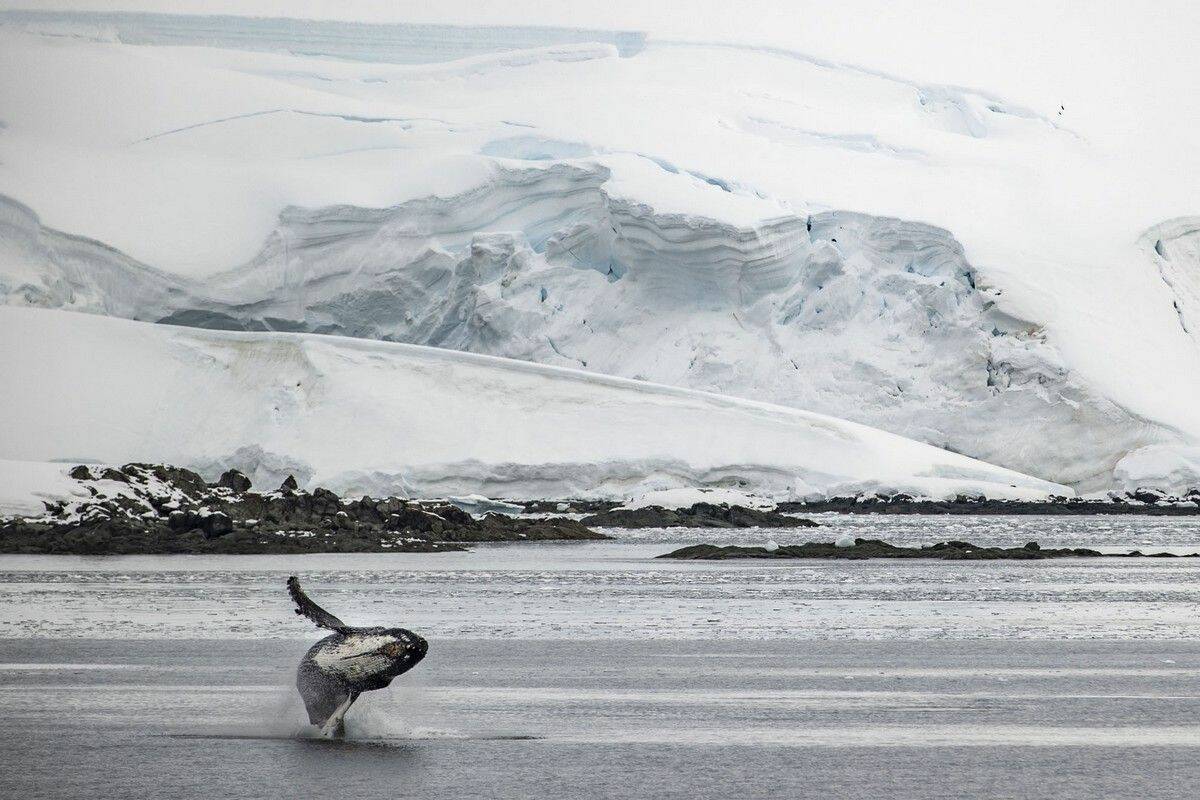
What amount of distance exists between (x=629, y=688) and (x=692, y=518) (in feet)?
49.3

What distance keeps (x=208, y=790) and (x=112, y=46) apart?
113 feet

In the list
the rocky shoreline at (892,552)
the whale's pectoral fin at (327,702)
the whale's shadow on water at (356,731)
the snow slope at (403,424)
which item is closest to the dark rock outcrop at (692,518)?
the snow slope at (403,424)

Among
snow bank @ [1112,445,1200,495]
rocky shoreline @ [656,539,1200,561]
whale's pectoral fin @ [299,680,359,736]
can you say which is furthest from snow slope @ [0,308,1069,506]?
whale's pectoral fin @ [299,680,359,736]

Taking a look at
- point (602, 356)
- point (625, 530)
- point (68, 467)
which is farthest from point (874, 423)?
point (68, 467)

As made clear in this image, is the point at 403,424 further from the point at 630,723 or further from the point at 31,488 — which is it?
the point at 630,723

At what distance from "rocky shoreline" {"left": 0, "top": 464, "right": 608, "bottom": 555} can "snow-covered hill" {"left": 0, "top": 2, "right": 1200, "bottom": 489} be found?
7682 mm

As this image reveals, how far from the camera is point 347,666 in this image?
20.3 ft

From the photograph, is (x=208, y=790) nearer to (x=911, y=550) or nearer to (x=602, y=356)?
(x=911, y=550)

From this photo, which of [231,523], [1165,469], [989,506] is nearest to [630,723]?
[231,523]

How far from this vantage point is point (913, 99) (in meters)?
39.5

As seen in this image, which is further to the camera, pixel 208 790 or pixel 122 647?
pixel 122 647

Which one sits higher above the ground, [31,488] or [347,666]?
[31,488]

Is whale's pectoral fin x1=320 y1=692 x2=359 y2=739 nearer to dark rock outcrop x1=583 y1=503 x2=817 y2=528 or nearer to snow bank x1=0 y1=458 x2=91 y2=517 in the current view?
snow bank x1=0 y1=458 x2=91 y2=517

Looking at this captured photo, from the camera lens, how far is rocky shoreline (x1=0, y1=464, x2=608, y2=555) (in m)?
18.1
